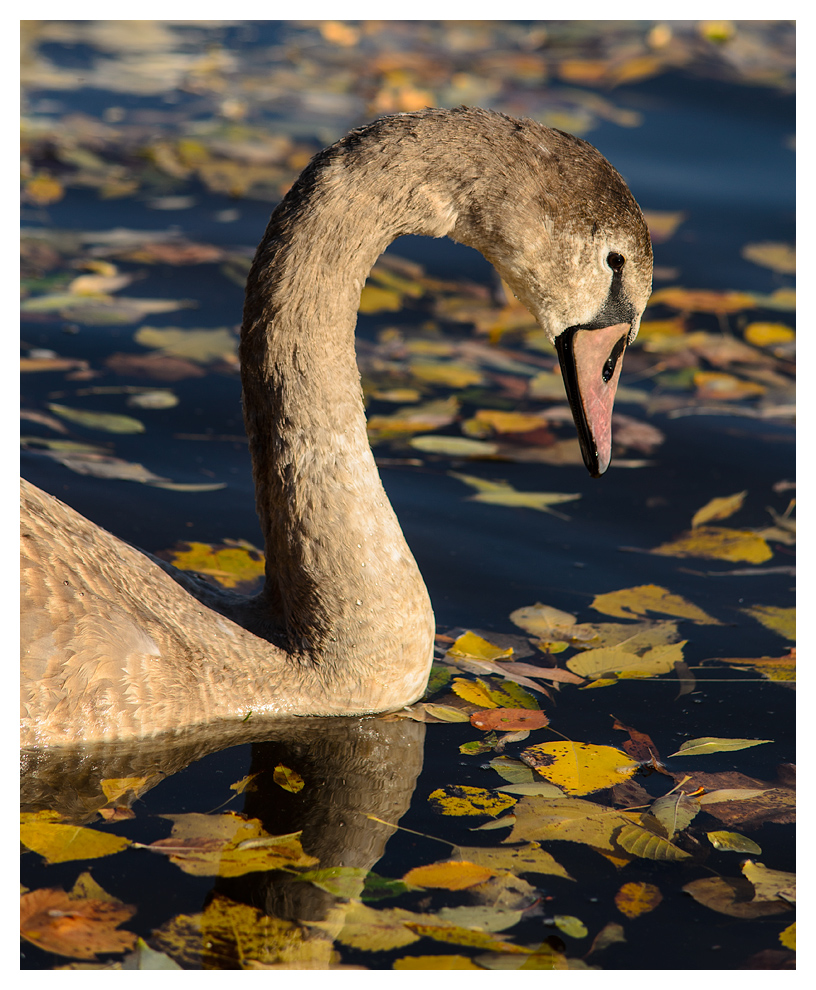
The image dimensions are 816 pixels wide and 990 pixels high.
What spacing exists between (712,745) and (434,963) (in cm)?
152

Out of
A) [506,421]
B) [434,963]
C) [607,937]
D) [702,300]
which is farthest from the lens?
[702,300]

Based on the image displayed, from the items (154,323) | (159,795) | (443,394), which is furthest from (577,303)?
(154,323)

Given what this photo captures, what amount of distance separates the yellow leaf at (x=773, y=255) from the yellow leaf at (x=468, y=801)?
6.38 meters

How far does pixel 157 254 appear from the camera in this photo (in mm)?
8664

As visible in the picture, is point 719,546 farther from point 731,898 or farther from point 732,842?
point 731,898

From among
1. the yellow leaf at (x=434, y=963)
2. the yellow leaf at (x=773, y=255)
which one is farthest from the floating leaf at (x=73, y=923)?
the yellow leaf at (x=773, y=255)

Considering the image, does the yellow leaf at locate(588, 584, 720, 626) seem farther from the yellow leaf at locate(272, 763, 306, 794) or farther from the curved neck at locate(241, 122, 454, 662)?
the yellow leaf at locate(272, 763, 306, 794)

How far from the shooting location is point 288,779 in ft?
13.4

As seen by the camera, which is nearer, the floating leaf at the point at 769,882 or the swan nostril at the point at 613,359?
the floating leaf at the point at 769,882

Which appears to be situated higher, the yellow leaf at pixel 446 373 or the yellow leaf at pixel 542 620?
the yellow leaf at pixel 446 373

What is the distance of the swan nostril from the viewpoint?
15.1ft

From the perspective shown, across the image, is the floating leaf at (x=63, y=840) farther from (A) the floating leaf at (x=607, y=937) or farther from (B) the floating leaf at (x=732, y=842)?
(B) the floating leaf at (x=732, y=842)

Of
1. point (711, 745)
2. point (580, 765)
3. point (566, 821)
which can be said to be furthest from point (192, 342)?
point (566, 821)

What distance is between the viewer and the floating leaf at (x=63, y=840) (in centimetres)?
363
